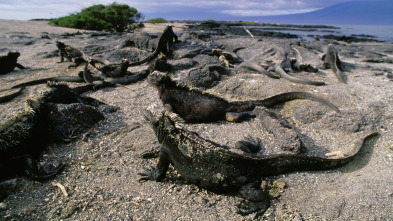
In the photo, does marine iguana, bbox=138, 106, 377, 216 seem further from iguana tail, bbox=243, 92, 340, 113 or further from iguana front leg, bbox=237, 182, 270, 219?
iguana tail, bbox=243, 92, 340, 113

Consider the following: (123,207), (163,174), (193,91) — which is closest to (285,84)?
(193,91)

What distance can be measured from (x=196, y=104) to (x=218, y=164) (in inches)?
84.9

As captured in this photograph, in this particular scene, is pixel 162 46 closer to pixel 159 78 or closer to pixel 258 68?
pixel 258 68

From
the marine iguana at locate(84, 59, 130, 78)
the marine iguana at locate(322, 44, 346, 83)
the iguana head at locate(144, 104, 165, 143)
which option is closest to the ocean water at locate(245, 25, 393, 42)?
the marine iguana at locate(322, 44, 346, 83)

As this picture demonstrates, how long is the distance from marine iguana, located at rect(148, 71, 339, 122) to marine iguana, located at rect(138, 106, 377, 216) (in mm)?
1625

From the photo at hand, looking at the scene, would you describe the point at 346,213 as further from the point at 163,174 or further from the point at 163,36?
the point at 163,36

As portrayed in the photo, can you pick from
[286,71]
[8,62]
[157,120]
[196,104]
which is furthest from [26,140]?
[286,71]

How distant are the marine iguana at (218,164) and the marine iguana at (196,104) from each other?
1625 mm

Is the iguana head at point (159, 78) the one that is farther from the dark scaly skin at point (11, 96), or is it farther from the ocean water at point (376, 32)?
the ocean water at point (376, 32)

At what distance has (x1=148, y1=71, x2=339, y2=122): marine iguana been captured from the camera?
4.93m

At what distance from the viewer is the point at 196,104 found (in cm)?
492

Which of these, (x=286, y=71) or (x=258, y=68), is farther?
(x=286, y=71)

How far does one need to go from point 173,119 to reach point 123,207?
1276mm

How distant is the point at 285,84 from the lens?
703 cm
